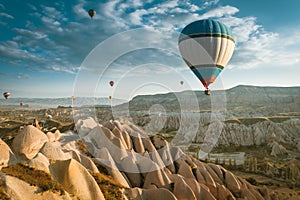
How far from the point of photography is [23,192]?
8961 mm

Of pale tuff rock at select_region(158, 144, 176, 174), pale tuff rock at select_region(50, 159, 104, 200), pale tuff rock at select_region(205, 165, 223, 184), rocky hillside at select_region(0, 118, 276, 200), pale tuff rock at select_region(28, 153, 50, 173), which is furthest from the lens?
pale tuff rock at select_region(205, 165, 223, 184)

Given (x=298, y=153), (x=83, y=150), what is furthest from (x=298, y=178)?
(x=83, y=150)

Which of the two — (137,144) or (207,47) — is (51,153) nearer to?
(137,144)

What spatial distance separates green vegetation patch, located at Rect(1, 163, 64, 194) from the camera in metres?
9.58

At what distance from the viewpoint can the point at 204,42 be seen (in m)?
29.6

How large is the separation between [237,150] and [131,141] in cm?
5495

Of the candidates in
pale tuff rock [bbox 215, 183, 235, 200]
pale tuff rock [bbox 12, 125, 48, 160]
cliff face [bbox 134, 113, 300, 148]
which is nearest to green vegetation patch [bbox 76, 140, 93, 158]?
pale tuff rock [bbox 12, 125, 48, 160]

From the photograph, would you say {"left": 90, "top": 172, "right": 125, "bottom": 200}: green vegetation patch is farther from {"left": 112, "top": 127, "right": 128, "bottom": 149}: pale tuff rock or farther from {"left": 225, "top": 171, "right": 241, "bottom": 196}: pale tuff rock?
{"left": 225, "top": 171, "right": 241, "bottom": 196}: pale tuff rock

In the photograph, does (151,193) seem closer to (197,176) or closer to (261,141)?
(197,176)

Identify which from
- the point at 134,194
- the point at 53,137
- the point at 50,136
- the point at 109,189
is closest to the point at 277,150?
the point at 53,137

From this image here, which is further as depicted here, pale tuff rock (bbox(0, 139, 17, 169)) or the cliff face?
the cliff face

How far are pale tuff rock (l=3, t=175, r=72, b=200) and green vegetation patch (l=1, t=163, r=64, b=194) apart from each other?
0.58 feet

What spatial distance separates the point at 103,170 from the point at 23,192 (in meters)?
7.96

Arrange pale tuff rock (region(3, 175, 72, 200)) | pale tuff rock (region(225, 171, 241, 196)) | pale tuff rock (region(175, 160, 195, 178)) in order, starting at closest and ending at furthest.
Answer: pale tuff rock (region(3, 175, 72, 200)) < pale tuff rock (region(175, 160, 195, 178)) < pale tuff rock (region(225, 171, 241, 196))
